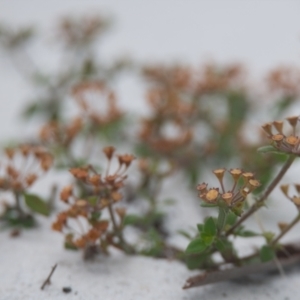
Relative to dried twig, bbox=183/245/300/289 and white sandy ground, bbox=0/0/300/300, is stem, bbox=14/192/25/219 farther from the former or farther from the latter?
dried twig, bbox=183/245/300/289

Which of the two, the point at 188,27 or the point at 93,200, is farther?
the point at 188,27

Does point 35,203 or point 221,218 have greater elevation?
point 221,218

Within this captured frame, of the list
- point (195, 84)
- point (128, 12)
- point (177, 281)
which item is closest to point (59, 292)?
point (177, 281)

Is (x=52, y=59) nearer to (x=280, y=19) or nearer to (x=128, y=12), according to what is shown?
(x=128, y=12)

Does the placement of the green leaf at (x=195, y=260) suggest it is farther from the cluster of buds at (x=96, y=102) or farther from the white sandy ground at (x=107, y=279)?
the cluster of buds at (x=96, y=102)

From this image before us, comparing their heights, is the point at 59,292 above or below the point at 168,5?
below

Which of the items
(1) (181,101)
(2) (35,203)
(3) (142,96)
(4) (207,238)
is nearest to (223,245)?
(4) (207,238)

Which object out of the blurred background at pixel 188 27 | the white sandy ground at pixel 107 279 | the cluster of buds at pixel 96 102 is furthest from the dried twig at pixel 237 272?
the blurred background at pixel 188 27

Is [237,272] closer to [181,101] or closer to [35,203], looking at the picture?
[35,203]
